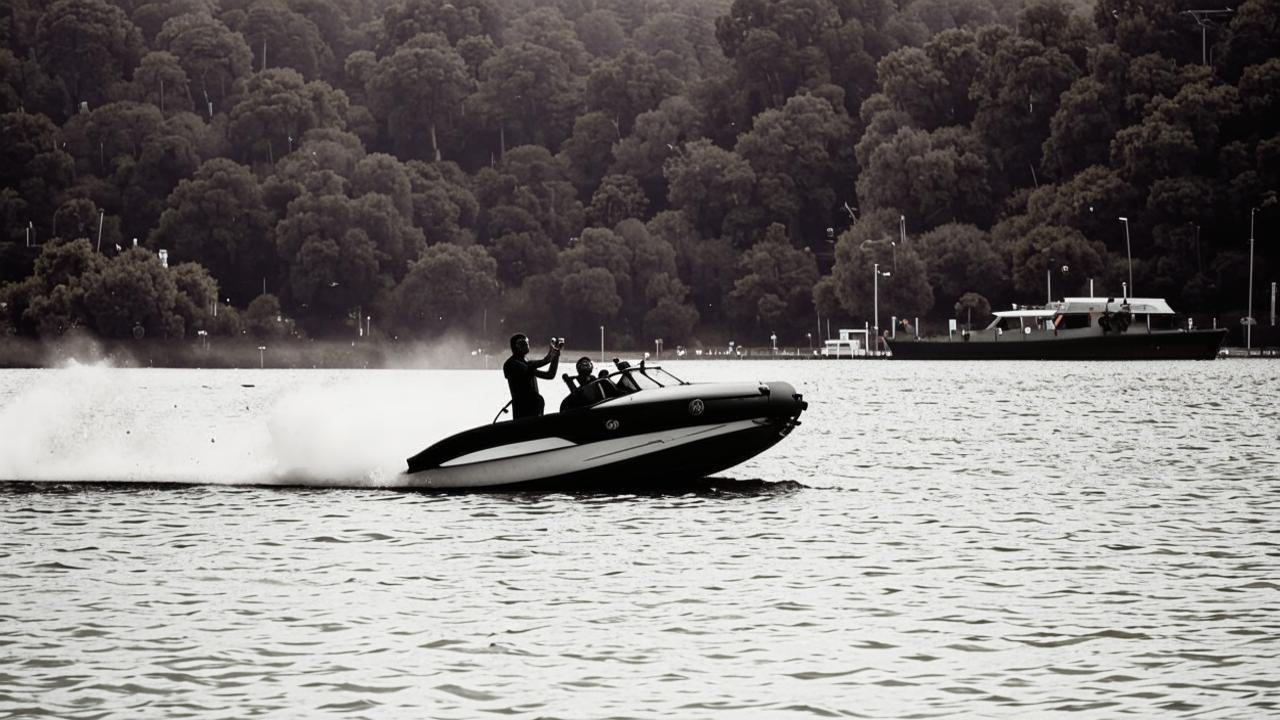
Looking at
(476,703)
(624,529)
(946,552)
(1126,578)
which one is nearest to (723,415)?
(624,529)

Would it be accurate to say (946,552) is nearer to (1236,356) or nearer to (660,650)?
(660,650)

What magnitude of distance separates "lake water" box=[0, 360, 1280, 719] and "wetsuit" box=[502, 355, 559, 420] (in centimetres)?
187

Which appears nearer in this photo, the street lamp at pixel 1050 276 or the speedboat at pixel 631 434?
the speedboat at pixel 631 434

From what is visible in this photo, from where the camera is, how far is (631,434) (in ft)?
100.0

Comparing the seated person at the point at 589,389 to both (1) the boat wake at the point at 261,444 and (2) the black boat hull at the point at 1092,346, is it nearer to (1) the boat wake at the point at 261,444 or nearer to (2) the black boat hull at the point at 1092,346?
(1) the boat wake at the point at 261,444

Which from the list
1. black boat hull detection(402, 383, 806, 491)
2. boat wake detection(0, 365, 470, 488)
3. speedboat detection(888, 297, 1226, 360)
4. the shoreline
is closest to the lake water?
boat wake detection(0, 365, 470, 488)

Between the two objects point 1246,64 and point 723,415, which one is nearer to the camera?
point 723,415

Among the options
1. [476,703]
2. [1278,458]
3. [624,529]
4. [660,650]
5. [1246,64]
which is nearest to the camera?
[476,703]

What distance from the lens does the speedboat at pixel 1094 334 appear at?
138125 mm

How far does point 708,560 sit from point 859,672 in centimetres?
766

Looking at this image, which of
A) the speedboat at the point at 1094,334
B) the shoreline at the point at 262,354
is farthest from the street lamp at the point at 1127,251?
the shoreline at the point at 262,354

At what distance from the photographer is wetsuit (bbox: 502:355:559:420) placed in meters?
30.1

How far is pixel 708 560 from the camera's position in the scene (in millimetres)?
24062

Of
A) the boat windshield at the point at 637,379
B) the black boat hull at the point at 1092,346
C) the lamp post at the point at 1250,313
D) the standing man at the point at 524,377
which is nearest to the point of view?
the standing man at the point at 524,377
